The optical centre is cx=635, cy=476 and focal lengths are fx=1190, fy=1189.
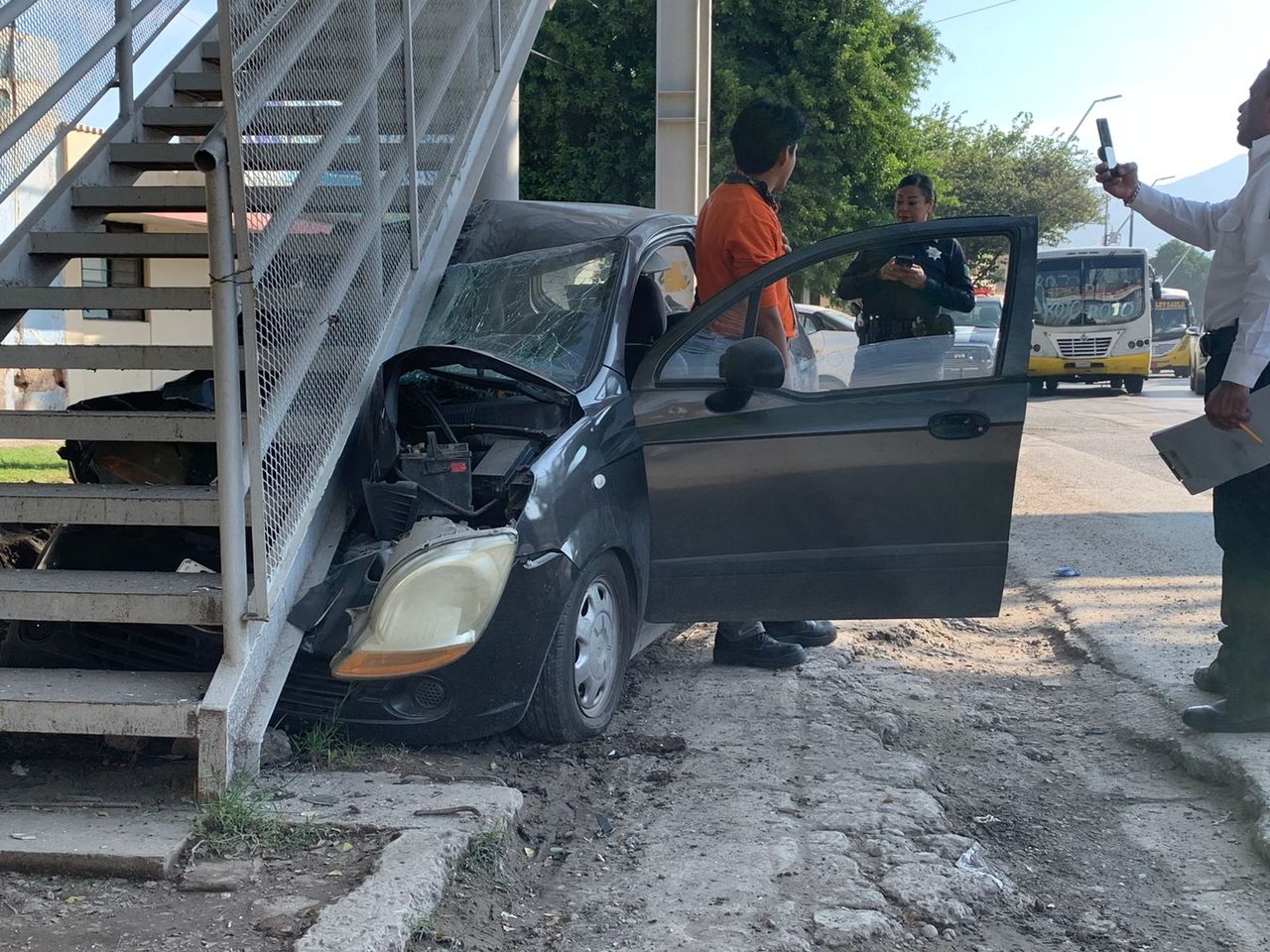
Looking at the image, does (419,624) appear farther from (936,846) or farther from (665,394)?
(936,846)

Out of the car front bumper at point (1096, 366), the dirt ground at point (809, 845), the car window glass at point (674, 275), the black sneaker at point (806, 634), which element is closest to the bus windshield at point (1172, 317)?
the car front bumper at point (1096, 366)

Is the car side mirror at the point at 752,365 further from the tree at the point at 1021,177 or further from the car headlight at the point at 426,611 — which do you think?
the tree at the point at 1021,177

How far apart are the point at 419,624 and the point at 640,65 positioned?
63.5ft

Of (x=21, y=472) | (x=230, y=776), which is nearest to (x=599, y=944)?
(x=230, y=776)

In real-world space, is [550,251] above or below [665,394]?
above

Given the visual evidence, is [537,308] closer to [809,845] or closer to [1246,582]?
[809,845]

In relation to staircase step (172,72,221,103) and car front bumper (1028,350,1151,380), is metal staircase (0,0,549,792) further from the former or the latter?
car front bumper (1028,350,1151,380)

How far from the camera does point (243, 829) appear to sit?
121 inches

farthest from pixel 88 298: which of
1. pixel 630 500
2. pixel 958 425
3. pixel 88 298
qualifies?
pixel 958 425

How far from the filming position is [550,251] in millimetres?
4828

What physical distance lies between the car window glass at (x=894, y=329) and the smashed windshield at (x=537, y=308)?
0.40 metres

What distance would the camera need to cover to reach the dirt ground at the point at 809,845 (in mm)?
2770

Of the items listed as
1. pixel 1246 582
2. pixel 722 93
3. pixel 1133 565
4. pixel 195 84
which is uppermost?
pixel 722 93

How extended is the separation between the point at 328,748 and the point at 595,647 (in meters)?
0.90
